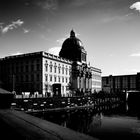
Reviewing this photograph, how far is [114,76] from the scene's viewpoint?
456 feet

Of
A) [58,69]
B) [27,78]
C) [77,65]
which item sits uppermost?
[77,65]

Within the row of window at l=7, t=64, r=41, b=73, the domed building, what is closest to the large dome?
the domed building

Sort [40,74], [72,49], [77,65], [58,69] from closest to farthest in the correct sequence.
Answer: [40,74], [58,69], [77,65], [72,49]

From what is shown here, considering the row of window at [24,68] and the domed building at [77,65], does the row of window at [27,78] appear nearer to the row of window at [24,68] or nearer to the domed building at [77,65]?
the row of window at [24,68]

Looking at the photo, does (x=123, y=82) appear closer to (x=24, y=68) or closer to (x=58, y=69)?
(x=58, y=69)

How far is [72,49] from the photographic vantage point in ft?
291

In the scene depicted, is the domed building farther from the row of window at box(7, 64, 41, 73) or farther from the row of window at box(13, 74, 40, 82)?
the row of window at box(7, 64, 41, 73)

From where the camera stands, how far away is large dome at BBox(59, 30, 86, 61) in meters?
87.7

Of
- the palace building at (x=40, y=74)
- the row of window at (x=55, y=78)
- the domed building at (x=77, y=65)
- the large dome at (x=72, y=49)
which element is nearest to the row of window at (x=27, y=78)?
the palace building at (x=40, y=74)

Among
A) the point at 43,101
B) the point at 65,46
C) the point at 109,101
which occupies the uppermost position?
the point at 65,46

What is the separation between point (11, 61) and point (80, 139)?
65257mm

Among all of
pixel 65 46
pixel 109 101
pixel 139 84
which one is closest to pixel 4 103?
pixel 109 101

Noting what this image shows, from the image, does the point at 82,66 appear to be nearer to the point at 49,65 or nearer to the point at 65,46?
the point at 65,46

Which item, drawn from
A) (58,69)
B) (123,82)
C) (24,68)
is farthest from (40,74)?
(123,82)
